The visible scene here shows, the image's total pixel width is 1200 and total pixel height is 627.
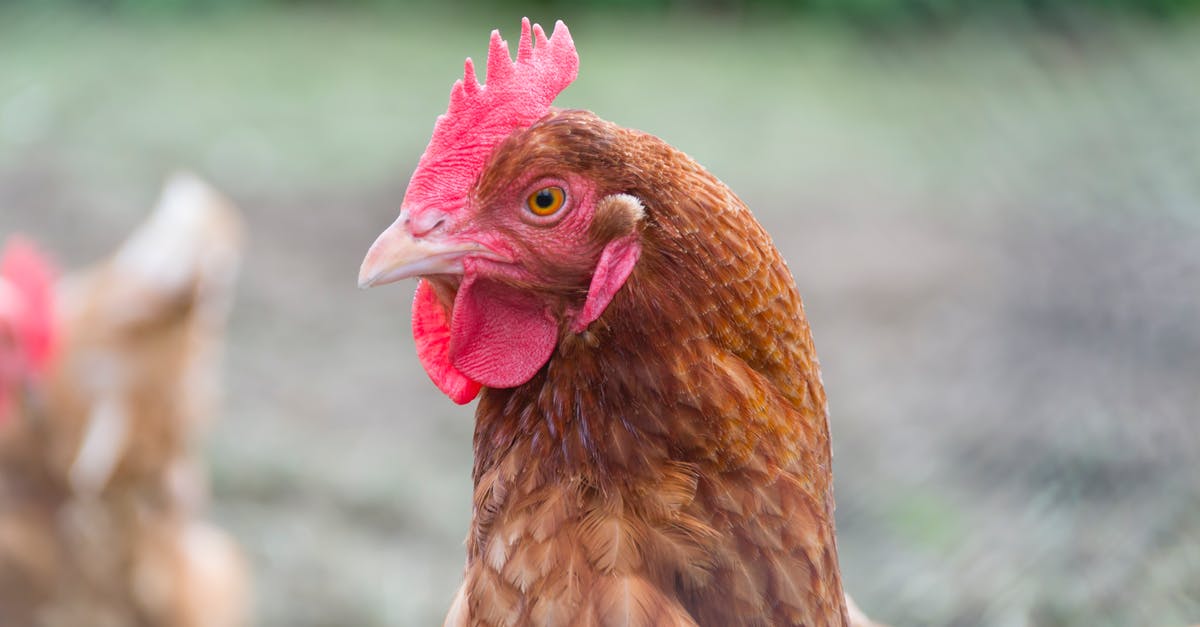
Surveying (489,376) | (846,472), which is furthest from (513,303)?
(846,472)

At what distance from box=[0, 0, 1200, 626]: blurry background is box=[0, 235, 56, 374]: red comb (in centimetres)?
114

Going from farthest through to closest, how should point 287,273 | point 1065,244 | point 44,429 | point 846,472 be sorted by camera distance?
1. point 287,273
2. point 1065,244
3. point 846,472
4. point 44,429

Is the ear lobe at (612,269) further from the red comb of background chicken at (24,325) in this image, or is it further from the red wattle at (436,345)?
the red comb of background chicken at (24,325)

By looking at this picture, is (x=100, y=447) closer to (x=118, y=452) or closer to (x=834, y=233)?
(x=118, y=452)

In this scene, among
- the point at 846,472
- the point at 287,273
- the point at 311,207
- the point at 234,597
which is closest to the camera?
the point at 234,597

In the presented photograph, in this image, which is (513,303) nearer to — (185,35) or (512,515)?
(512,515)

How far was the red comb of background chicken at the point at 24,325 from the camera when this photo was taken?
3.29m

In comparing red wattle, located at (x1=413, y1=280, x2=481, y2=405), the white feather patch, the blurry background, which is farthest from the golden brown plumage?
the white feather patch

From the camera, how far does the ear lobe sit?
1.53m

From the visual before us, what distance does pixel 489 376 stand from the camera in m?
1.64

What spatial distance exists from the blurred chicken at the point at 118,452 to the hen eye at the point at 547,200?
7.03ft

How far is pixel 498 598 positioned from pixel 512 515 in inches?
4.5

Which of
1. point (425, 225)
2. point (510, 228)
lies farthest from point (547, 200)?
point (425, 225)

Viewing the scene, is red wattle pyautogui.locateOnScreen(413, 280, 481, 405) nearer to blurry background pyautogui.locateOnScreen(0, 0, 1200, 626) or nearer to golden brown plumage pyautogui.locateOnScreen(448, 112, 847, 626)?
golden brown plumage pyautogui.locateOnScreen(448, 112, 847, 626)
